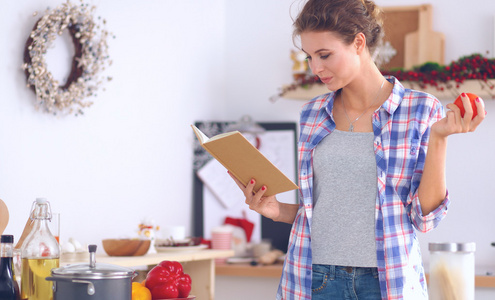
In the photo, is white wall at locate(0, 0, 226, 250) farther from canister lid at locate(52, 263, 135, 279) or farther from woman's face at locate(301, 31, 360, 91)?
woman's face at locate(301, 31, 360, 91)

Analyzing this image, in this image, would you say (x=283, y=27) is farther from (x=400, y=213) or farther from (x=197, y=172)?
(x=400, y=213)

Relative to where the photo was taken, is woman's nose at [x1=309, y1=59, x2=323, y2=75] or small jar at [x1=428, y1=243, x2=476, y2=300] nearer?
small jar at [x1=428, y1=243, x2=476, y2=300]

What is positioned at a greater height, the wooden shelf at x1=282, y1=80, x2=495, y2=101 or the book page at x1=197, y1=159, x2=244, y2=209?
the wooden shelf at x1=282, y1=80, x2=495, y2=101

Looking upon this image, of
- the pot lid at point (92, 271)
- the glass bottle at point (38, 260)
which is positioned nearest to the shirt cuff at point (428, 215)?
the pot lid at point (92, 271)

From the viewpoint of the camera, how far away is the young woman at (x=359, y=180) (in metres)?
1.52

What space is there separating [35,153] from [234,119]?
1526 millimetres

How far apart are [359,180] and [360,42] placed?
1.16 ft

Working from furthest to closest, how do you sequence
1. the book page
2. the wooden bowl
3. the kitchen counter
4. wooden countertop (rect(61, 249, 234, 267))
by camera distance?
the book page
the kitchen counter
the wooden bowl
wooden countertop (rect(61, 249, 234, 267))

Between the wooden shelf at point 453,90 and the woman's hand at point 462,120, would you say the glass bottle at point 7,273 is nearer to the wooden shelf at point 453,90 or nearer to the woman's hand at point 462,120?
the woman's hand at point 462,120

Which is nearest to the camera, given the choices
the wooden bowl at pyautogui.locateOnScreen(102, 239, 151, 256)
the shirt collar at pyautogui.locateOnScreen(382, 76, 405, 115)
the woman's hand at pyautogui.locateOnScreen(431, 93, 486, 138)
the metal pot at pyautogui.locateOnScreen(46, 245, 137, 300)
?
the metal pot at pyautogui.locateOnScreen(46, 245, 137, 300)

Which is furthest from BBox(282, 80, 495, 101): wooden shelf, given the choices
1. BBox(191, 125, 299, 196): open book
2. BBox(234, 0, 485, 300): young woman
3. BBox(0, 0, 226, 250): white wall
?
BBox(191, 125, 299, 196): open book

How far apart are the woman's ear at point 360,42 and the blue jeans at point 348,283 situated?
1.79 ft

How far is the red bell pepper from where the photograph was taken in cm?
146

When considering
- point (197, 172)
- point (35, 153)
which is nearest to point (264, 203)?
point (35, 153)
